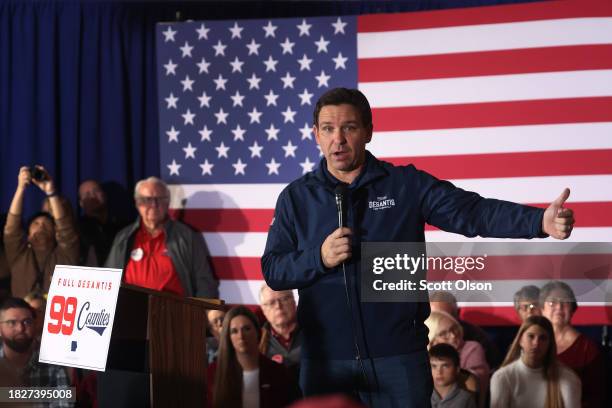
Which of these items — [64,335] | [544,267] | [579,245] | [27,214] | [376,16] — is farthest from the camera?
[27,214]

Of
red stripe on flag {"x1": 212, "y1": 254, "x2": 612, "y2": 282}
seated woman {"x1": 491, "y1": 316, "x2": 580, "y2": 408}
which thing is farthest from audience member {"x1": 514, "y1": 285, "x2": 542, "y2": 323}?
seated woman {"x1": 491, "y1": 316, "x2": 580, "y2": 408}

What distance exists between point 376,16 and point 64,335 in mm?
3707

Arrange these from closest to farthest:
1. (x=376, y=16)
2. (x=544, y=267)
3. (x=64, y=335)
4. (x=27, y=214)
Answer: (x=64, y=335), (x=544, y=267), (x=376, y=16), (x=27, y=214)

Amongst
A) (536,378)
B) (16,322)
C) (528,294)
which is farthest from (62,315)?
(528,294)

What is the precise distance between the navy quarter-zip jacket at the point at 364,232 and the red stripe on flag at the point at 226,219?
3640mm

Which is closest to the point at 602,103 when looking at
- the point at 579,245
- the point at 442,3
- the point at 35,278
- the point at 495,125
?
the point at 495,125

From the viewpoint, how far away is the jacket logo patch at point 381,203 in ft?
8.48

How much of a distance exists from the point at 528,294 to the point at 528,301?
4 cm

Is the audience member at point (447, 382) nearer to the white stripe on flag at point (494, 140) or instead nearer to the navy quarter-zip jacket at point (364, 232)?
the white stripe on flag at point (494, 140)

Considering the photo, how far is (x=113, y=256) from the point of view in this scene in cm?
605

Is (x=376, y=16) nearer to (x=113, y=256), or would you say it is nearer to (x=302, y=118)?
(x=302, y=118)

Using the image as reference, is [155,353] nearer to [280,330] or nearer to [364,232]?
[364,232]

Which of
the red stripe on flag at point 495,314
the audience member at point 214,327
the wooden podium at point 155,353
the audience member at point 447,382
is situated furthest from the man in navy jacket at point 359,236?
the red stripe on flag at point 495,314

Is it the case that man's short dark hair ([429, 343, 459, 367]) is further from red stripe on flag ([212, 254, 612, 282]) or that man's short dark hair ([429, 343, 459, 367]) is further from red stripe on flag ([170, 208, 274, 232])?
red stripe on flag ([170, 208, 274, 232])
